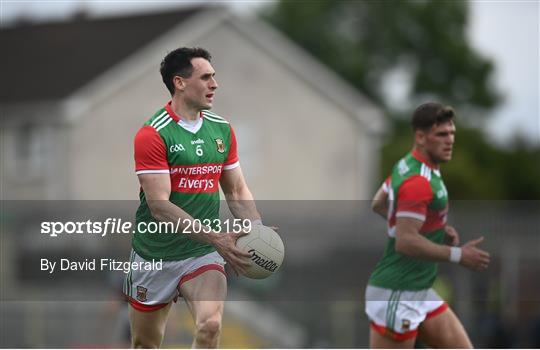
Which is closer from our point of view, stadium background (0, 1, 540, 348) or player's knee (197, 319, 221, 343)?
player's knee (197, 319, 221, 343)

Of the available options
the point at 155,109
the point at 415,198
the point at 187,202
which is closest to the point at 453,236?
the point at 415,198

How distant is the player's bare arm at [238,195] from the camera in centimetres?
952

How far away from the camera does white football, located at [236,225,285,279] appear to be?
30.3ft

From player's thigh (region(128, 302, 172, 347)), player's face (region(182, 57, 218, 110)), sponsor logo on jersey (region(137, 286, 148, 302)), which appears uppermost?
player's face (region(182, 57, 218, 110))

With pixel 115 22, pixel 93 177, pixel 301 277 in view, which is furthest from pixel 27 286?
pixel 115 22

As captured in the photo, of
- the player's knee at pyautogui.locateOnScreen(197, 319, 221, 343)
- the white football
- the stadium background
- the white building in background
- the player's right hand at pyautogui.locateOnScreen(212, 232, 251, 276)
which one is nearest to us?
the player's knee at pyautogui.locateOnScreen(197, 319, 221, 343)

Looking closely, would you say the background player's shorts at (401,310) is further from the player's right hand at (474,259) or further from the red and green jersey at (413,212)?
the player's right hand at (474,259)

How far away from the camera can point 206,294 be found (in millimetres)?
9133

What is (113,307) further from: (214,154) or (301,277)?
(214,154)

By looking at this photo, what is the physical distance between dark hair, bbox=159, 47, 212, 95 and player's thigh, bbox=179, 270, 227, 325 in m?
1.24

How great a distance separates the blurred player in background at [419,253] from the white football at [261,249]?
1201mm

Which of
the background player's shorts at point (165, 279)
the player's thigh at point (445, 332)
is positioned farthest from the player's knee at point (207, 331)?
the player's thigh at point (445, 332)

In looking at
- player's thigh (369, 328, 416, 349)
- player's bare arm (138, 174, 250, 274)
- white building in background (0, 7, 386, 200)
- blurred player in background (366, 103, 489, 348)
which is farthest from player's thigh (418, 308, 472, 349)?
white building in background (0, 7, 386, 200)

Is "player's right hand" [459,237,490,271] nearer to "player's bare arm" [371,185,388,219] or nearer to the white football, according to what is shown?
"player's bare arm" [371,185,388,219]
